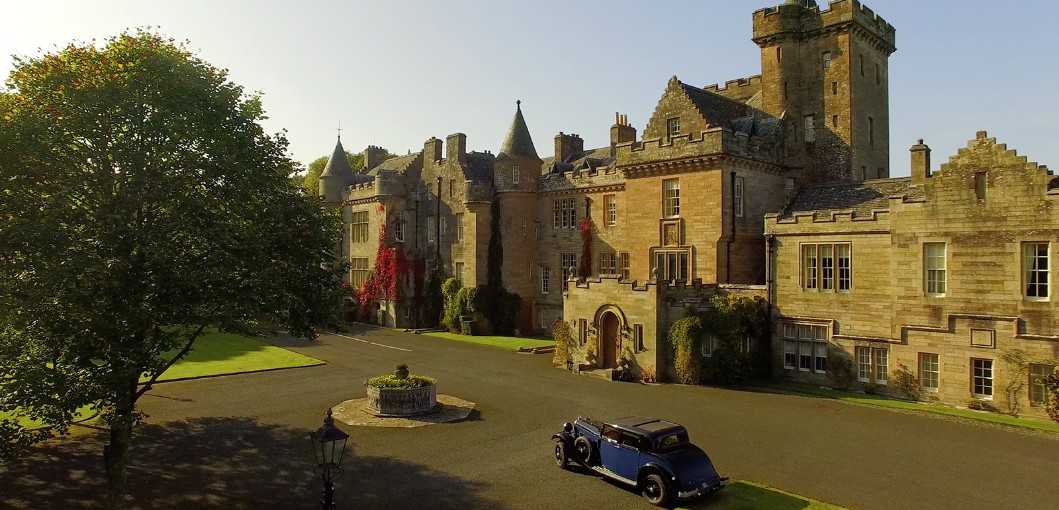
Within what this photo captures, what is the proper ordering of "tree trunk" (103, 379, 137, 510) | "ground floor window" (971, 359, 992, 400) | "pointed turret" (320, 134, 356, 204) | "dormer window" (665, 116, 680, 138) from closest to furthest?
"tree trunk" (103, 379, 137, 510)
"ground floor window" (971, 359, 992, 400)
"dormer window" (665, 116, 680, 138)
"pointed turret" (320, 134, 356, 204)

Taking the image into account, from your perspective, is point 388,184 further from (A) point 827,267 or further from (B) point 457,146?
(A) point 827,267

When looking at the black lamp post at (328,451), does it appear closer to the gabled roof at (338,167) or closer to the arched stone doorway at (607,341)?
the arched stone doorway at (607,341)

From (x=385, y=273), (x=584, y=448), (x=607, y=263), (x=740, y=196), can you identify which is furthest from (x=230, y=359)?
(x=740, y=196)

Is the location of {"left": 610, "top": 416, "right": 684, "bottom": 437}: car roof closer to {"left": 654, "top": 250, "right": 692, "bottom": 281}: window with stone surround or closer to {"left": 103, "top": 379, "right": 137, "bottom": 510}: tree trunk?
{"left": 103, "top": 379, "right": 137, "bottom": 510}: tree trunk

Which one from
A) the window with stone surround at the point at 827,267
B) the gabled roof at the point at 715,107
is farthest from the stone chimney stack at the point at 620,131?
the window with stone surround at the point at 827,267

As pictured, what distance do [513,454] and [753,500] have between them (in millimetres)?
6712

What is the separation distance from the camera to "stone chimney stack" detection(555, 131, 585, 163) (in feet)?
162

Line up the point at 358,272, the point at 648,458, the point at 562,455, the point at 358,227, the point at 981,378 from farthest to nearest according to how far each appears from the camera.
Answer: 1. the point at 358,272
2. the point at 358,227
3. the point at 981,378
4. the point at 562,455
5. the point at 648,458

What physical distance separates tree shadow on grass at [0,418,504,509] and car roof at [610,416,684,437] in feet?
11.9

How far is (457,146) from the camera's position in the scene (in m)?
47.1

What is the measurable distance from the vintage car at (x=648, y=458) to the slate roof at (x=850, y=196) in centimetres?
1594

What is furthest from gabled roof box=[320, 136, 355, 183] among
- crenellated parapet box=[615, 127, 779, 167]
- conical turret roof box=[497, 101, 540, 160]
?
crenellated parapet box=[615, 127, 779, 167]

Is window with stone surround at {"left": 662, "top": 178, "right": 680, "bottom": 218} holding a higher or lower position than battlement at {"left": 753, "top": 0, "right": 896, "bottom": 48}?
lower

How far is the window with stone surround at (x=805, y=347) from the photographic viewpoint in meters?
27.2
